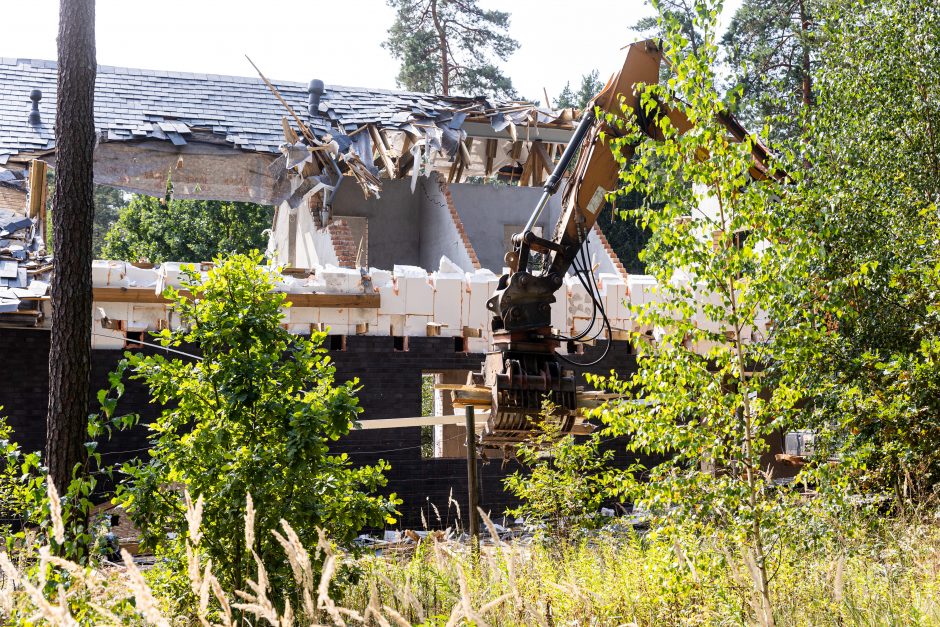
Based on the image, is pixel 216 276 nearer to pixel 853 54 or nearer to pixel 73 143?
pixel 73 143

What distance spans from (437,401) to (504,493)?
2.86 meters

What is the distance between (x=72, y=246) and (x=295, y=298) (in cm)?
592

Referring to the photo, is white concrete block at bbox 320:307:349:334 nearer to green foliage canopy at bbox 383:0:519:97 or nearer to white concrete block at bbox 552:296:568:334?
white concrete block at bbox 552:296:568:334

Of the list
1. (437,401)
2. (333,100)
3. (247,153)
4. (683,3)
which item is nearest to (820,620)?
(437,401)

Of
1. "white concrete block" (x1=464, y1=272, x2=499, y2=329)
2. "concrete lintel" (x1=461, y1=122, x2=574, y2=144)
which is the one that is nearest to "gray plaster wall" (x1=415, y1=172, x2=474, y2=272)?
"concrete lintel" (x1=461, y1=122, x2=574, y2=144)

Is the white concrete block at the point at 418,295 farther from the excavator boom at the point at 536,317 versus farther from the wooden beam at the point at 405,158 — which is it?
the excavator boom at the point at 536,317

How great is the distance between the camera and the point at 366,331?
13.1 m

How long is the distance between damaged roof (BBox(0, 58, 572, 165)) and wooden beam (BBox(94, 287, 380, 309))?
432cm

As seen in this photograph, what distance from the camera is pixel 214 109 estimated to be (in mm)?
17109

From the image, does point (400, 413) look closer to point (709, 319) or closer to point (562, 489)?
point (562, 489)

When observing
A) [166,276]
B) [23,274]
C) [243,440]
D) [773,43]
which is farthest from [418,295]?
[773,43]

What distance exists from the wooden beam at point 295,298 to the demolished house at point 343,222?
0.08ft

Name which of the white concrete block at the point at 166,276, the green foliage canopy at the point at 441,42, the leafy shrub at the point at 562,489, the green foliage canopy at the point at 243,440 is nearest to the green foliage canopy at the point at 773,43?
the green foliage canopy at the point at 441,42

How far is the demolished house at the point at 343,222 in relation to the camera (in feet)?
39.4
